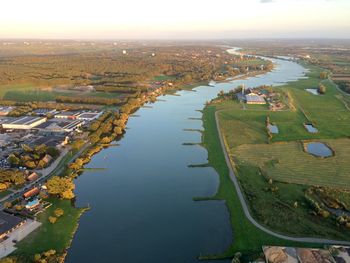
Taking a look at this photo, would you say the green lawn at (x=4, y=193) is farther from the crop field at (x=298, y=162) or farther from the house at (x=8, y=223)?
the crop field at (x=298, y=162)

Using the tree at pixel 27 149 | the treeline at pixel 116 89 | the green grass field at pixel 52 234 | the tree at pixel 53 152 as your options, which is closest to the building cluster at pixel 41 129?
the tree at pixel 27 149

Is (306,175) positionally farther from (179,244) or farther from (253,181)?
(179,244)

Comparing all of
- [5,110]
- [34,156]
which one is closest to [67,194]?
[34,156]

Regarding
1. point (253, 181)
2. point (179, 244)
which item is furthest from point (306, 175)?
point (179, 244)

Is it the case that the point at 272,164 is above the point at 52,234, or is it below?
above

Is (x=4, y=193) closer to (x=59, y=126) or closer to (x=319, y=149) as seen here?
(x=59, y=126)
